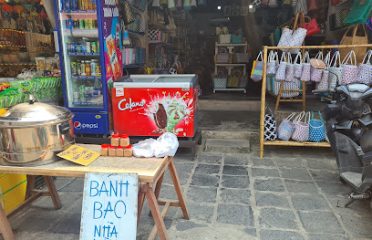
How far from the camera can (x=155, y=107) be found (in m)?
4.47

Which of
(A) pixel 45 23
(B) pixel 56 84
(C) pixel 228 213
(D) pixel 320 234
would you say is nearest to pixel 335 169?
(D) pixel 320 234

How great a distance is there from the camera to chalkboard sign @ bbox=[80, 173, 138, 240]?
2.15 meters

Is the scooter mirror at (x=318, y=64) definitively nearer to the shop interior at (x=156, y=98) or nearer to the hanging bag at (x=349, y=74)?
the shop interior at (x=156, y=98)

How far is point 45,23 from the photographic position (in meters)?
7.39

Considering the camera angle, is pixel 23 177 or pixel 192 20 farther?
pixel 192 20

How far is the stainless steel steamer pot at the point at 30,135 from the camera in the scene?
2.23 m

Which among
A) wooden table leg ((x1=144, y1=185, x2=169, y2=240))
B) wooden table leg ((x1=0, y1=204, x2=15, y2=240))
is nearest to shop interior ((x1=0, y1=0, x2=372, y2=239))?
wooden table leg ((x1=144, y1=185, x2=169, y2=240))

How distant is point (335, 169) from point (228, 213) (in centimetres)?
199

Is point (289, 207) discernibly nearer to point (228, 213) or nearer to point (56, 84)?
point (228, 213)

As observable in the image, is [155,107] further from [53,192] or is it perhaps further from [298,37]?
[298,37]

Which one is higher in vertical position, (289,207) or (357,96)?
(357,96)

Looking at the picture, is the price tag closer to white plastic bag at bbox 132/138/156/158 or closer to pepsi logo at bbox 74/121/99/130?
pepsi logo at bbox 74/121/99/130

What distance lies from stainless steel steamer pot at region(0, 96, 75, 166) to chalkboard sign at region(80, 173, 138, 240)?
434 mm

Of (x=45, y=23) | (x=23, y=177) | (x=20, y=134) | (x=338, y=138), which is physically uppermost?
(x=45, y=23)
